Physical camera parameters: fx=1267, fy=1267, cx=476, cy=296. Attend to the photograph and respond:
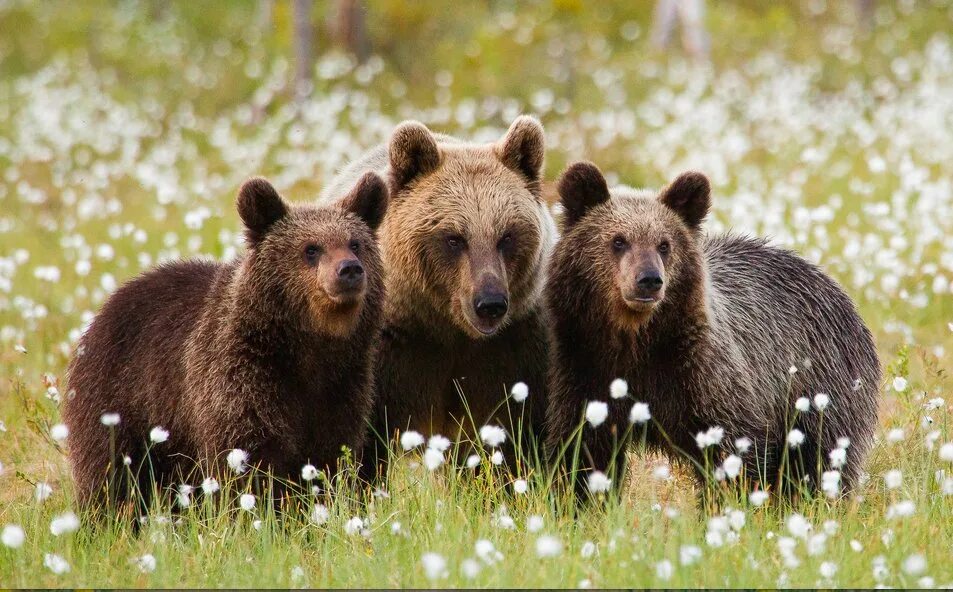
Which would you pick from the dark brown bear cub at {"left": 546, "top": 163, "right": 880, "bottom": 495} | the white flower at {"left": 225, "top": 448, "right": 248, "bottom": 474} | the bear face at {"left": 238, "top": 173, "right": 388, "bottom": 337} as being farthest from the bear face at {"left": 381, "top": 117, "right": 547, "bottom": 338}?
the white flower at {"left": 225, "top": 448, "right": 248, "bottom": 474}

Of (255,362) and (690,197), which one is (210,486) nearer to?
(255,362)

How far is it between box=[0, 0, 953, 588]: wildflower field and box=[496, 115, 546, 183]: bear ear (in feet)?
5.08

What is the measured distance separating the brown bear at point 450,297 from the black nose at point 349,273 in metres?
0.83

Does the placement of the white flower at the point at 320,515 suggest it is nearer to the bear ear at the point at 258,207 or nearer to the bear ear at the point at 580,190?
the bear ear at the point at 258,207

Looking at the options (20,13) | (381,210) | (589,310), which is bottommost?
(589,310)

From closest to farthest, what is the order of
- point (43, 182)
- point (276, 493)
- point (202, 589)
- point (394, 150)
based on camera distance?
point (202, 589), point (276, 493), point (394, 150), point (43, 182)

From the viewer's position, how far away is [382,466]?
6516mm

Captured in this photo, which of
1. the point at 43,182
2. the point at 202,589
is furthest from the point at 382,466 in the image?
the point at 43,182

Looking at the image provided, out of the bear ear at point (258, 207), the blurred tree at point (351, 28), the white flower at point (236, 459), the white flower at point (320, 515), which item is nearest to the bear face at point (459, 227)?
the bear ear at point (258, 207)

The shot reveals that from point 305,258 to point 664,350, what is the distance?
5.80 ft

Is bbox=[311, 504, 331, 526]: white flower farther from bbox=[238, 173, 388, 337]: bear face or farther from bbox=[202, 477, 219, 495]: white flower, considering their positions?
bbox=[238, 173, 388, 337]: bear face

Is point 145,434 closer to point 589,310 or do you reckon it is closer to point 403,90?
point 589,310

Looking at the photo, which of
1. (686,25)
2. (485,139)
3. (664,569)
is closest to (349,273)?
(664,569)

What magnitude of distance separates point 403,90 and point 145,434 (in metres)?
12.2
